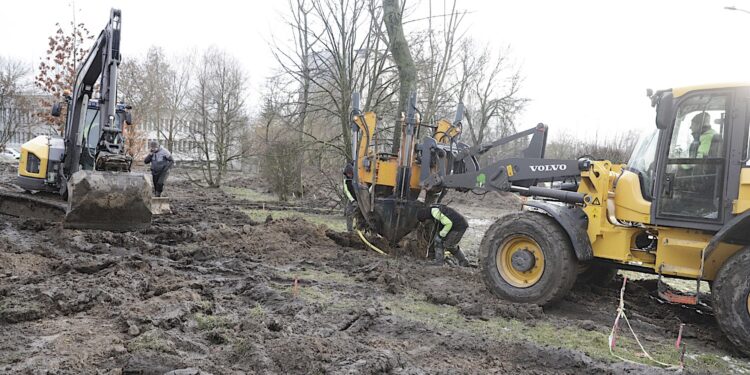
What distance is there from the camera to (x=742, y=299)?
4.87 m

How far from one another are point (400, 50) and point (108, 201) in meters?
7.87

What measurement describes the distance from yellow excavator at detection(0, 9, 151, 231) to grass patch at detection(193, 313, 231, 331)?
3919 mm

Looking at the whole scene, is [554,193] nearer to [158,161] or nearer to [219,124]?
[158,161]

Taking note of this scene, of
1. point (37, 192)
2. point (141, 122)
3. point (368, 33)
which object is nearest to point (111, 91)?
point (37, 192)

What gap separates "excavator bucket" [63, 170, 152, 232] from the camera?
7941 mm

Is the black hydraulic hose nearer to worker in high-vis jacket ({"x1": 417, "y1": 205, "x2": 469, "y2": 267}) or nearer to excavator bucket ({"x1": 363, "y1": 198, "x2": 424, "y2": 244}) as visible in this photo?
worker in high-vis jacket ({"x1": 417, "y1": 205, "x2": 469, "y2": 267})

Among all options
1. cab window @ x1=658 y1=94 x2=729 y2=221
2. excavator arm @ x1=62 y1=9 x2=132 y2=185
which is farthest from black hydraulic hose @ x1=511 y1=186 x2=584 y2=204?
excavator arm @ x1=62 y1=9 x2=132 y2=185

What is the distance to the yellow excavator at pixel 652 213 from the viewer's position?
511 centimetres

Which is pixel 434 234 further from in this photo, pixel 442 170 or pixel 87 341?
pixel 87 341

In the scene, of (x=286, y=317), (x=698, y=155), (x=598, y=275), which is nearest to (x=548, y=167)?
(x=698, y=155)

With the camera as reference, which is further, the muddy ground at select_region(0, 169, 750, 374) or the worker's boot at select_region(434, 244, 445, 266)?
the worker's boot at select_region(434, 244, 445, 266)

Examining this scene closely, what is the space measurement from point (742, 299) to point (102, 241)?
25.2 feet

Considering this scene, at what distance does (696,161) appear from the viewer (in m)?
5.41

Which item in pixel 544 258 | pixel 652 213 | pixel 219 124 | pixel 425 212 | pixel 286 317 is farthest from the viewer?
pixel 219 124
